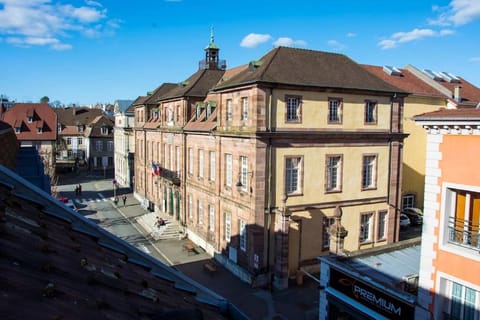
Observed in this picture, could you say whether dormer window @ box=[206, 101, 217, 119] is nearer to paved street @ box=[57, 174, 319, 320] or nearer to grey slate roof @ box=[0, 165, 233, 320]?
paved street @ box=[57, 174, 319, 320]

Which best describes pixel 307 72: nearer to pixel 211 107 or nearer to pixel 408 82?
pixel 211 107

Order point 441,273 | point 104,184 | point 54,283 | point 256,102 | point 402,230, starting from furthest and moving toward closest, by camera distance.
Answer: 1. point 104,184
2. point 402,230
3. point 256,102
4. point 441,273
5. point 54,283

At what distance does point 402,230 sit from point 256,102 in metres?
21.7

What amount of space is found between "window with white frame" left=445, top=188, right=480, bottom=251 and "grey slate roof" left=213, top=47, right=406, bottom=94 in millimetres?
13758

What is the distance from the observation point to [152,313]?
433 centimetres

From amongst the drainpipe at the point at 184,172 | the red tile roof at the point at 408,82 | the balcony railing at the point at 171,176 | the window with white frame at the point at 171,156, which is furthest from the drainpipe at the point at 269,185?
the red tile roof at the point at 408,82

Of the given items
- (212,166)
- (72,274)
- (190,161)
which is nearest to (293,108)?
(212,166)

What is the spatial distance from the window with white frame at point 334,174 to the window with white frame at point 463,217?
14.3 meters

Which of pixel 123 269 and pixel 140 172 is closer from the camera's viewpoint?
pixel 123 269

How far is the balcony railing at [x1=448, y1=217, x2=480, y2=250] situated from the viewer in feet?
41.9

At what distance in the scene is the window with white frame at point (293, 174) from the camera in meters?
26.3

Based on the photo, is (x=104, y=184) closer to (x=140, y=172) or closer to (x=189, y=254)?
(x=140, y=172)

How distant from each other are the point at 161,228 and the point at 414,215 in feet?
82.1

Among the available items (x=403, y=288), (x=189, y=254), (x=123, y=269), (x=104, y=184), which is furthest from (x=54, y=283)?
(x=104, y=184)
